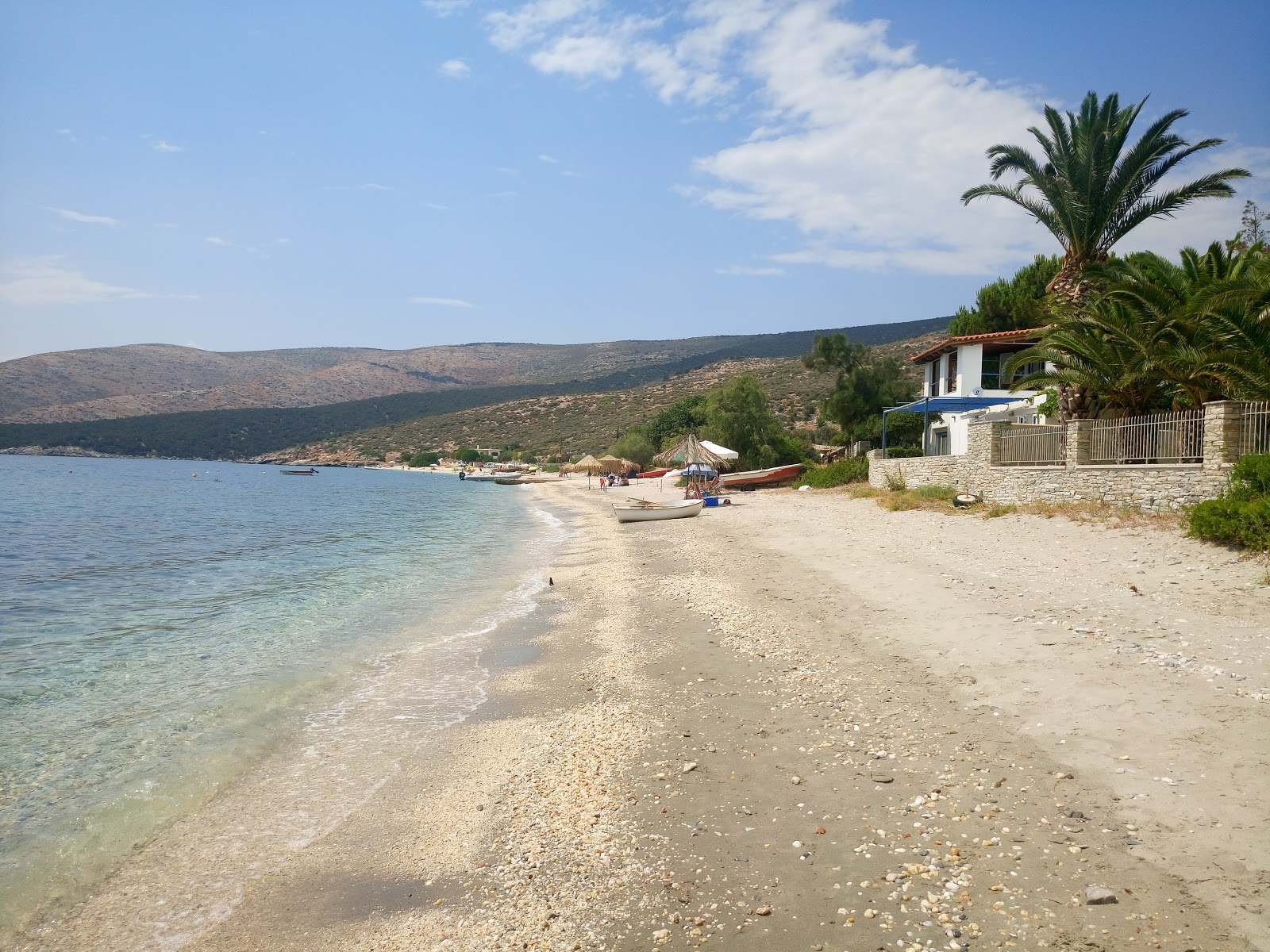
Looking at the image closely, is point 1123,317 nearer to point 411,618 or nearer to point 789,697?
point 789,697

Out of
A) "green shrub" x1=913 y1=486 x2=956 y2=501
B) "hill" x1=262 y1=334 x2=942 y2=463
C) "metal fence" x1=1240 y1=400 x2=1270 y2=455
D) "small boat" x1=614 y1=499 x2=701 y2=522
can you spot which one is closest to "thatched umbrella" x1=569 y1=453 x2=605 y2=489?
"hill" x1=262 y1=334 x2=942 y2=463

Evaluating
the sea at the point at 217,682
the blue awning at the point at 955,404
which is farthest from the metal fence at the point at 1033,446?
the sea at the point at 217,682

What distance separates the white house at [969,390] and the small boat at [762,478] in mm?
6893

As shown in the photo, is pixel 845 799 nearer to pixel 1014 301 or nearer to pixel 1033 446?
pixel 1033 446

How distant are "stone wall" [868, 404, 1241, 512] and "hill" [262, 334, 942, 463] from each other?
39.3 m

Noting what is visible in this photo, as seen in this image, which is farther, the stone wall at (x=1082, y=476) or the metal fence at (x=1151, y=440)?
the metal fence at (x=1151, y=440)

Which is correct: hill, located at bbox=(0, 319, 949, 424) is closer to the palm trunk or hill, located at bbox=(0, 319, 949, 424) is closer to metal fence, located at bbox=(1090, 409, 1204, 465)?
the palm trunk

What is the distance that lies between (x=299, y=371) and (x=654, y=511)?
162164 millimetres

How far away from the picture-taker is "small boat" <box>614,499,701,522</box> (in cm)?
2709

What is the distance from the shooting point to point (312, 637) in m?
11.8

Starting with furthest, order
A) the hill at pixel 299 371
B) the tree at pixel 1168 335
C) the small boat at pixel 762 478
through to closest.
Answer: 1. the hill at pixel 299 371
2. the small boat at pixel 762 478
3. the tree at pixel 1168 335

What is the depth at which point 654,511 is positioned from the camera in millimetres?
27000

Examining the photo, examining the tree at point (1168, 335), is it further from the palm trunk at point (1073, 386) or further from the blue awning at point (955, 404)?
the blue awning at point (955, 404)

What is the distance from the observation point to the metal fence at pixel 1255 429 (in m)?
12.4
